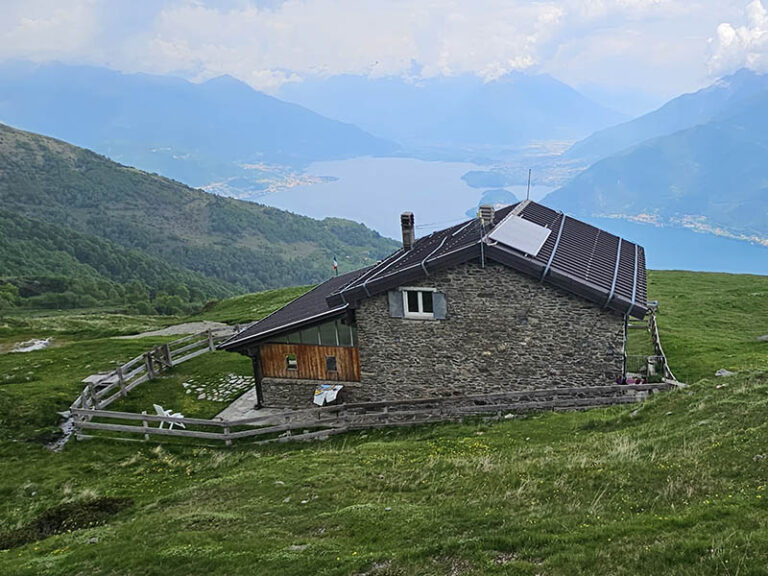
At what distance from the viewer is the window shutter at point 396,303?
22797 millimetres

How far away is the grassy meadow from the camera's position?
9008 millimetres

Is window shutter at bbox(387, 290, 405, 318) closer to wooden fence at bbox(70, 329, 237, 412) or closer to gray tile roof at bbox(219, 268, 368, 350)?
gray tile roof at bbox(219, 268, 368, 350)

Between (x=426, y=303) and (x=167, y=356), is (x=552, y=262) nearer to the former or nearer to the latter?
(x=426, y=303)

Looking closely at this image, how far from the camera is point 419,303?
22.6 m

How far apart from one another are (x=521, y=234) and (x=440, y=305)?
4.78 metres

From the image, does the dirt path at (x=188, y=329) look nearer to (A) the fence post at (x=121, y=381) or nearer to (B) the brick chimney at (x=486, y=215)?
(A) the fence post at (x=121, y=381)

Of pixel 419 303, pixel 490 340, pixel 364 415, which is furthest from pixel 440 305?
pixel 364 415

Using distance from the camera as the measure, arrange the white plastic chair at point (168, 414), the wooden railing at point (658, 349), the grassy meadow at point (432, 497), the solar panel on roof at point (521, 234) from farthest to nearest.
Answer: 1. the white plastic chair at point (168, 414)
2. the wooden railing at point (658, 349)
3. the solar panel on roof at point (521, 234)
4. the grassy meadow at point (432, 497)

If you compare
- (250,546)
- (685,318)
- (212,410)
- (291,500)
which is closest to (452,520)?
(250,546)

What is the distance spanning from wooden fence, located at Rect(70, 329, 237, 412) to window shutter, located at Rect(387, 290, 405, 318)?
1473cm

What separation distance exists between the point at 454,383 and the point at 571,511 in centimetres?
1260

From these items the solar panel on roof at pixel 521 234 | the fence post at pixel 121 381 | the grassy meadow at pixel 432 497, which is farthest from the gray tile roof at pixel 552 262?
the fence post at pixel 121 381

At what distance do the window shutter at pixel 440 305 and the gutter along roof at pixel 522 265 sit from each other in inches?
39.2

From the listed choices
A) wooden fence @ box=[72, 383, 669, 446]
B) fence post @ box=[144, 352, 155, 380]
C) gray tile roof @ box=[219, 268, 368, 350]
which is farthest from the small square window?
fence post @ box=[144, 352, 155, 380]
